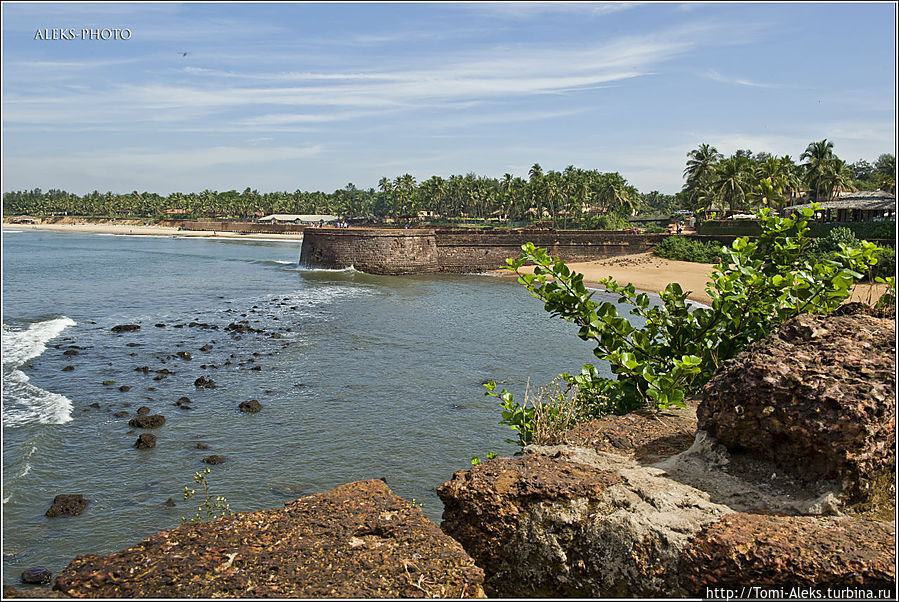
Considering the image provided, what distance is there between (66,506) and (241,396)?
6883 millimetres

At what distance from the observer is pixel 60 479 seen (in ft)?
38.0

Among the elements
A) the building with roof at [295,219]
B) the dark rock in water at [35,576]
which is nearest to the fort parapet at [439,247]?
the dark rock in water at [35,576]

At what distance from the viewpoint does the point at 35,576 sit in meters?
8.30

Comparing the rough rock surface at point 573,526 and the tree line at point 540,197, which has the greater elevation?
the tree line at point 540,197

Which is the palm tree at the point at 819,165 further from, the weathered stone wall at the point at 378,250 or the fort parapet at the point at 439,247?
the weathered stone wall at the point at 378,250

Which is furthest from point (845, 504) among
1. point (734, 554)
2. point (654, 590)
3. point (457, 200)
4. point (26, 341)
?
point (457, 200)

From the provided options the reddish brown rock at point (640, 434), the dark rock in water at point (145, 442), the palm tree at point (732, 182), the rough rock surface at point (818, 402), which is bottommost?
the dark rock in water at point (145, 442)

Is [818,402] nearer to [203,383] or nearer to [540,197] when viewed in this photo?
[203,383]

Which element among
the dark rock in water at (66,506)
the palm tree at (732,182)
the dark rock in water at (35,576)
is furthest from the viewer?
the palm tree at (732,182)

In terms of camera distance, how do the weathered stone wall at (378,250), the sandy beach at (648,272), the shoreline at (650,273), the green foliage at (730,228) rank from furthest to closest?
1. the weathered stone wall at (378,250)
2. the green foliage at (730,228)
3. the sandy beach at (648,272)
4. the shoreline at (650,273)

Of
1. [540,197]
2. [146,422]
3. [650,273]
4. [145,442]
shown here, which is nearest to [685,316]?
[145,442]

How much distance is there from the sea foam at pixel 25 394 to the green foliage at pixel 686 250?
41.0 m

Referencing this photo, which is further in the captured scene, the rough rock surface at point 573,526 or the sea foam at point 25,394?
the sea foam at point 25,394

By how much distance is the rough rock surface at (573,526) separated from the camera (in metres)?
4.64
